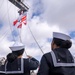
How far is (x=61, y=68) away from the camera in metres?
3.04

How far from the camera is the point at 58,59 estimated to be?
311cm

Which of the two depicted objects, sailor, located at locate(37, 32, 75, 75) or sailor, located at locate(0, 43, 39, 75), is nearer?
sailor, located at locate(37, 32, 75, 75)

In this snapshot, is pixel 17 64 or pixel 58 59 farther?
pixel 17 64

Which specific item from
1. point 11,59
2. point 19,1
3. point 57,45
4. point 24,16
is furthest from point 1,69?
point 19,1

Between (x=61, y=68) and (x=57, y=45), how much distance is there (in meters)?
0.37

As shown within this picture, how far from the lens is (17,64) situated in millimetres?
4258

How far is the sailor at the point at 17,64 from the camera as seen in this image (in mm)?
4211

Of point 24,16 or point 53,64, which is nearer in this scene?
point 53,64

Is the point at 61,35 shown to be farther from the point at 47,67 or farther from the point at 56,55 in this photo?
the point at 47,67

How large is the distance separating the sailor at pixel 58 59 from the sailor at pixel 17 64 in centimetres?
115

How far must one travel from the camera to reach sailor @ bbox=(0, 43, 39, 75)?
4.21 m

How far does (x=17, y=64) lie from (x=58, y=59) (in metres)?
1.35

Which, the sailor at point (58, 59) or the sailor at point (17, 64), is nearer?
the sailor at point (58, 59)

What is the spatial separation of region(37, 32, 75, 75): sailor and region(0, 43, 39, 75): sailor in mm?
1148
